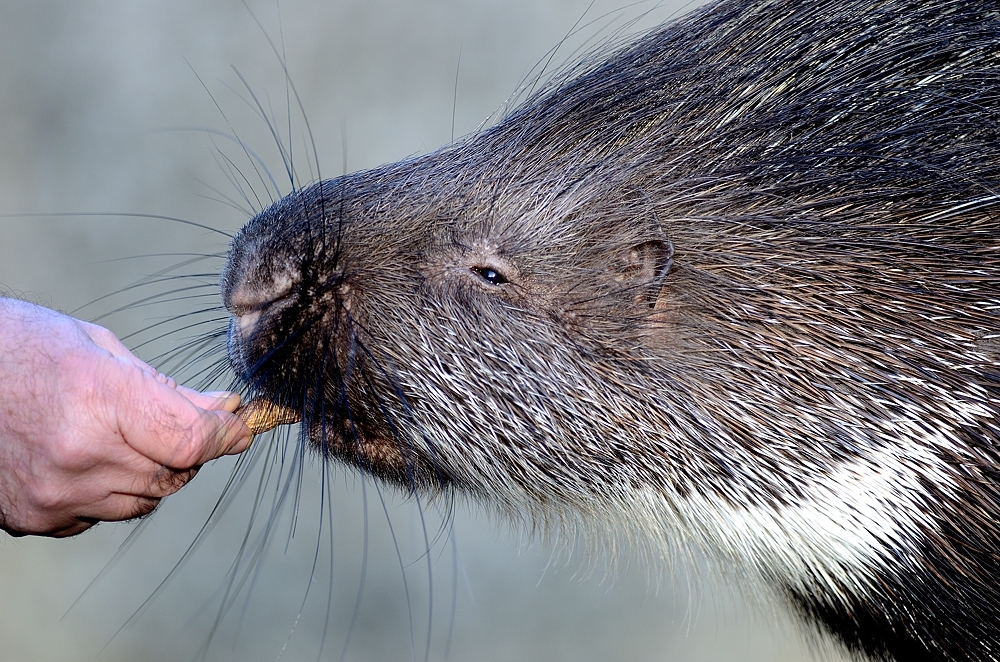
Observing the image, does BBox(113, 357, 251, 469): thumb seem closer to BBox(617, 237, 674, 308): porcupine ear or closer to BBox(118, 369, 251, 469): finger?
BBox(118, 369, 251, 469): finger

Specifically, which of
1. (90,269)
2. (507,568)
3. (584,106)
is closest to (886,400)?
(584,106)

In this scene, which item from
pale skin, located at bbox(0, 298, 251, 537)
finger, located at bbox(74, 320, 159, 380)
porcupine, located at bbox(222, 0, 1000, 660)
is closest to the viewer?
porcupine, located at bbox(222, 0, 1000, 660)

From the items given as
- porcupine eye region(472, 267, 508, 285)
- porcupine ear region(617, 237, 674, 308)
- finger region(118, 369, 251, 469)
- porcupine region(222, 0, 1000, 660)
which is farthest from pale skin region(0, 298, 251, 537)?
porcupine ear region(617, 237, 674, 308)

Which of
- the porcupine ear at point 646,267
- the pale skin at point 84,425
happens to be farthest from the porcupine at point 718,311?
the pale skin at point 84,425

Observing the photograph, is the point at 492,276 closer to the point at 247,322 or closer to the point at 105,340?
the point at 247,322

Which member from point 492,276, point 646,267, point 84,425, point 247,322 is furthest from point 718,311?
point 84,425

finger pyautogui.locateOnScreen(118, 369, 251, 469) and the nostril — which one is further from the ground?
the nostril

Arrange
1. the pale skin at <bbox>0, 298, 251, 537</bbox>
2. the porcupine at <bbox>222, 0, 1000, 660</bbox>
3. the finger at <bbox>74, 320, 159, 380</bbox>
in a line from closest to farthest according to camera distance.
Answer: the porcupine at <bbox>222, 0, 1000, 660</bbox> → the pale skin at <bbox>0, 298, 251, 537</bbox> → the finger at <bbox>74, 320, 159, 380</bbox>

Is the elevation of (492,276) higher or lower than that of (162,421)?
higher
